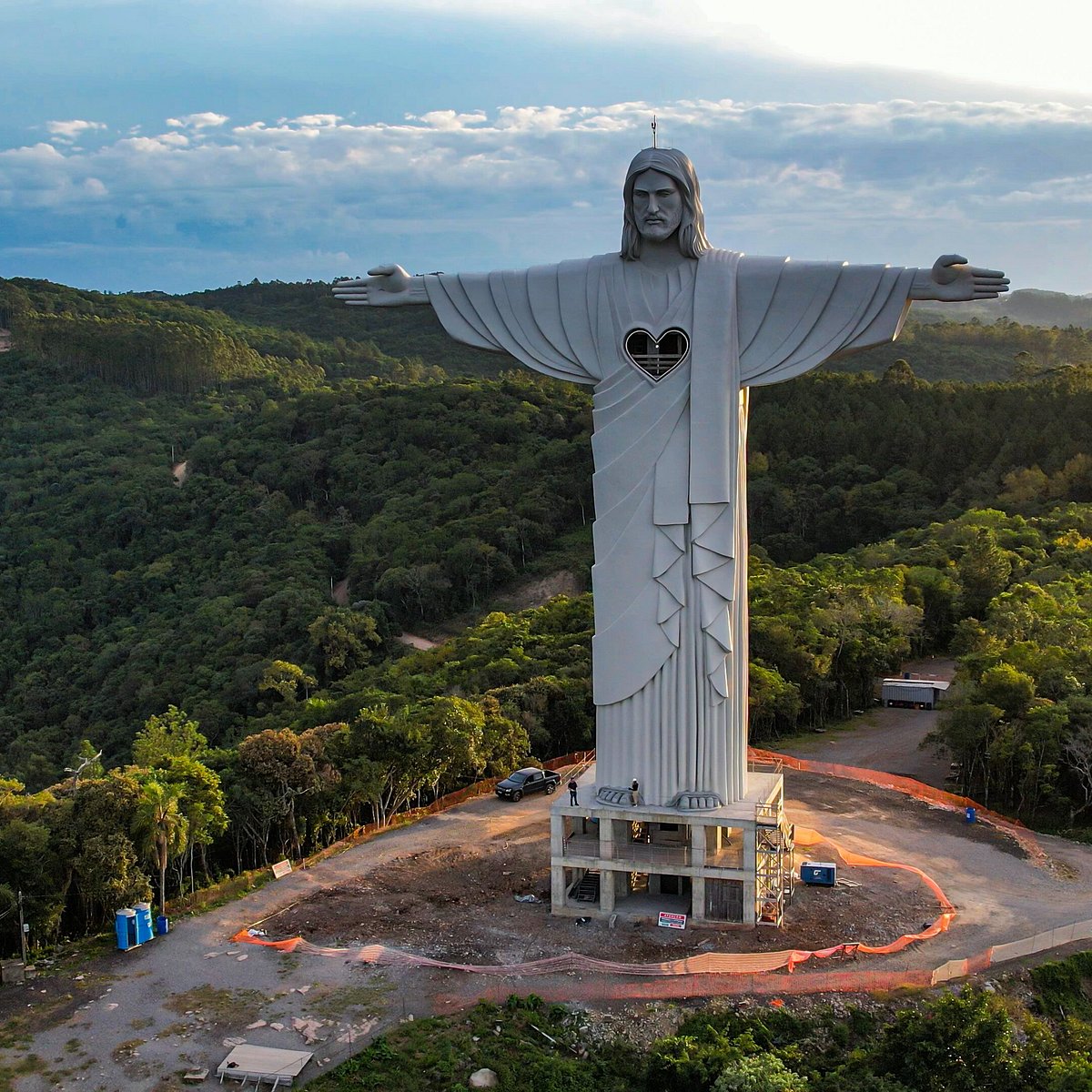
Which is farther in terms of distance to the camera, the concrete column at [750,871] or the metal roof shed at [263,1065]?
the concrete column at [750,871]

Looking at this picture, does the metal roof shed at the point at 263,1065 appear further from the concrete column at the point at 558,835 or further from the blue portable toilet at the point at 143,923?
the concrete column at the point at 558,835

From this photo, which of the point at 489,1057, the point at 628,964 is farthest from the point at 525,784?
the point at 489,1057

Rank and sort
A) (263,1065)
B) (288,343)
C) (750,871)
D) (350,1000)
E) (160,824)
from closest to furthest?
(263,1065) → (350,1000) → (750,871) → (160,824) → (288,343)

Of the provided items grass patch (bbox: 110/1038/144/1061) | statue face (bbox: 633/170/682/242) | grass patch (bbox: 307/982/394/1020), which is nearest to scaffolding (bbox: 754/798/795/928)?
grass patch (bbox: 307/982/394/1020)

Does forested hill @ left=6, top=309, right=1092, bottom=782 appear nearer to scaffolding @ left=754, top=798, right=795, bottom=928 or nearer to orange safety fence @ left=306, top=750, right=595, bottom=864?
orange safety fence @ left=306, top=750, right=595, bottom=864

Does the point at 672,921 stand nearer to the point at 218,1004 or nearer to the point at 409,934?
the point at 409,934

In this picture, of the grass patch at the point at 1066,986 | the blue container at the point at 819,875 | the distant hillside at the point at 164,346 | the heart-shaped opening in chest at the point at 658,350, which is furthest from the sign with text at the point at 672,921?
the distant hillside at the point at 164,346
